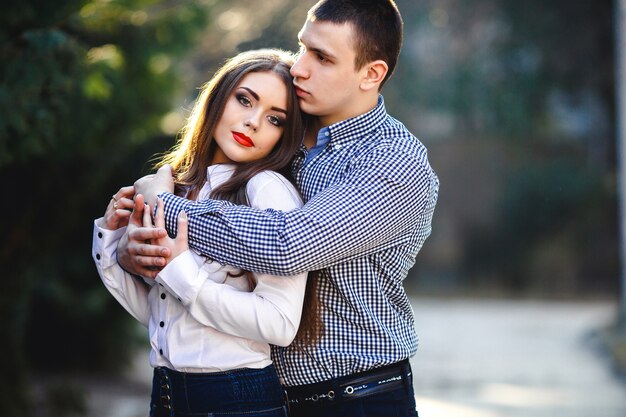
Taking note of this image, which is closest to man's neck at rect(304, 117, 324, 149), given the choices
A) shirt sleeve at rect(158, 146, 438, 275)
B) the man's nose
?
the man's nose

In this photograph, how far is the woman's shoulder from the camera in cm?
283

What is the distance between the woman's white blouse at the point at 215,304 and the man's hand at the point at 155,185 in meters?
0.11

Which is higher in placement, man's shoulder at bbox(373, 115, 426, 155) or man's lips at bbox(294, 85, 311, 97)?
man's lips at bbox(294, 85, 311, 97)

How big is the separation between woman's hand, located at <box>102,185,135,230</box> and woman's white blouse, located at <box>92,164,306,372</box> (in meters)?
0.02

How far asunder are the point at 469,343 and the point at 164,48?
24.9 feet

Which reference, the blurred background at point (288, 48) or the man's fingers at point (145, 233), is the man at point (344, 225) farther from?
the blurred background at point (288, 48)

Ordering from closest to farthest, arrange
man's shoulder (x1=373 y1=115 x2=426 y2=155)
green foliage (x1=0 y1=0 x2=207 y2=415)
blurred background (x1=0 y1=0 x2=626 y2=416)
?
man's shoulder (x1=373 y1=115 x2=426 y2=155) → green foliage (x1=0 y1=0 x2=207 y2=415) → blurred background (x1=0 y1=0 x2=626 y2=416)

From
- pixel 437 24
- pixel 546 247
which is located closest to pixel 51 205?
pixel 546 247

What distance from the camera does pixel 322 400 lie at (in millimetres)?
2863

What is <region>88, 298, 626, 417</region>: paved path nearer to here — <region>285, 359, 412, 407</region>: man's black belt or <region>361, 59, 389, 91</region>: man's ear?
<region>285, 359, 412, 407</region>: man's black belt

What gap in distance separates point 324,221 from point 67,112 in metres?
2.77

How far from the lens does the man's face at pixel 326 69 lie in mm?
2979

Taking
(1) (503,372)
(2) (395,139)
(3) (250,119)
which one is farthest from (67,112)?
(1) (503,372)

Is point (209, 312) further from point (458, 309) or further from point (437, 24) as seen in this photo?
point (437, 24)
